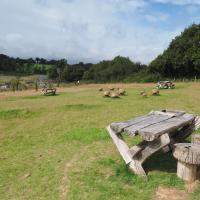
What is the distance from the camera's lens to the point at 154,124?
262 inches

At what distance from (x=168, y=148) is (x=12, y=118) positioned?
8.68m

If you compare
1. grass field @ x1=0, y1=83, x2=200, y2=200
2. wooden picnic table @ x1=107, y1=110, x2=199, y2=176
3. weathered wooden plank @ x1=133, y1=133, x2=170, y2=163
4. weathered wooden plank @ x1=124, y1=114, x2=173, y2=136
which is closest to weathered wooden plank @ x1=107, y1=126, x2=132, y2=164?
wooden picnic table @ x1=107, y1=110, x2=199, y2=176

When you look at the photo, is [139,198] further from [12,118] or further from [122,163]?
[12,118]

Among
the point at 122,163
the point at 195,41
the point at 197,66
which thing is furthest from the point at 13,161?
the point at 195,41

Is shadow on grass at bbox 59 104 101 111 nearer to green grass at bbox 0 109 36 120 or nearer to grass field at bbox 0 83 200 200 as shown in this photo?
green grass at bbox 0 109 36 120

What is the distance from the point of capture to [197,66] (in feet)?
146

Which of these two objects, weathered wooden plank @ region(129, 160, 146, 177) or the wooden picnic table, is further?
weathered wooden plank @ region(129, 160, 146, 177)

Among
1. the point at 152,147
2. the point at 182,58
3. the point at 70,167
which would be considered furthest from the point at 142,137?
the point at 182,58

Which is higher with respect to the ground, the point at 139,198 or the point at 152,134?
the point at 152,134

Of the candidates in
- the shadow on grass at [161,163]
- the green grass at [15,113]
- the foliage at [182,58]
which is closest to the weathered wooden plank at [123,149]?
the shadow on grass at [161,163]

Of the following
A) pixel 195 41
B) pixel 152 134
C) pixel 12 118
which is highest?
pixel 195 41

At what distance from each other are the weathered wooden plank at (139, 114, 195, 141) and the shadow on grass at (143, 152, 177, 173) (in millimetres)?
771

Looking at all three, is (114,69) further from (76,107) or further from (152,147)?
(152,147)

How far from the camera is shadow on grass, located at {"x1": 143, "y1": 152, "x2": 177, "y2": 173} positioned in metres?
6.68
